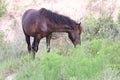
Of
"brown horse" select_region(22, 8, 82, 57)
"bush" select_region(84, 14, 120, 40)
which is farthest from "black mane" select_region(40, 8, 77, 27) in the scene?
"bush" select_region(84, 14, 120, 40)

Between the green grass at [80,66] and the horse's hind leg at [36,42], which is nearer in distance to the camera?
the green grass at [80,66]

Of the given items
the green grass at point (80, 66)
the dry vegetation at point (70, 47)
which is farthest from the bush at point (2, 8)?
the green grass at point (80, 66)

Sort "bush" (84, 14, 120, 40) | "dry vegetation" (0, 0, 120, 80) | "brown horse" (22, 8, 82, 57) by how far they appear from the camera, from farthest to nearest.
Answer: "bush" (84, 14, 120, 40) → "brown horse" (22, 8, 82, 57) → "dry vegetation" (0, 0, 120, 80)

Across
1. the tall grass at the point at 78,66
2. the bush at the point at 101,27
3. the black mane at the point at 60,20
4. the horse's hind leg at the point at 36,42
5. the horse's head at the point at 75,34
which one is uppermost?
the tall grass at the point at 78,66

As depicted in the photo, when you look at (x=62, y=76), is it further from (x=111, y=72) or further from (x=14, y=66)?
(x=14, y=66)

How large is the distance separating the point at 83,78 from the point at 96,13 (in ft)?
35.2

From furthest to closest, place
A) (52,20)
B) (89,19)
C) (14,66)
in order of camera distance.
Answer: (89,19) → (52,20) → (14,66)

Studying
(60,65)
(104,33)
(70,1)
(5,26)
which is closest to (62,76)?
A: (60,65)

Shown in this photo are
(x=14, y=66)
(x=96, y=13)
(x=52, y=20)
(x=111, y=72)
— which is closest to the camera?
(x=111, y=72)

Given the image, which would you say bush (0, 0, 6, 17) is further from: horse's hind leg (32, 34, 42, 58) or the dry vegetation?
horse's hind leg (32, 34, 42, 58)

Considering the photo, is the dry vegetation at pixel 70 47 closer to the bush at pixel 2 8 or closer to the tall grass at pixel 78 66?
the tall grass at pixel 78 66

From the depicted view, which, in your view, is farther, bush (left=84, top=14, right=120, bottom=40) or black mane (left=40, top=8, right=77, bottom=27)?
bush (left=84, top=14, right=120, bottom=40)

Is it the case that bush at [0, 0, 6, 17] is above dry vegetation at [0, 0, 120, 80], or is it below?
below

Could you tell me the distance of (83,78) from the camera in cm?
704
